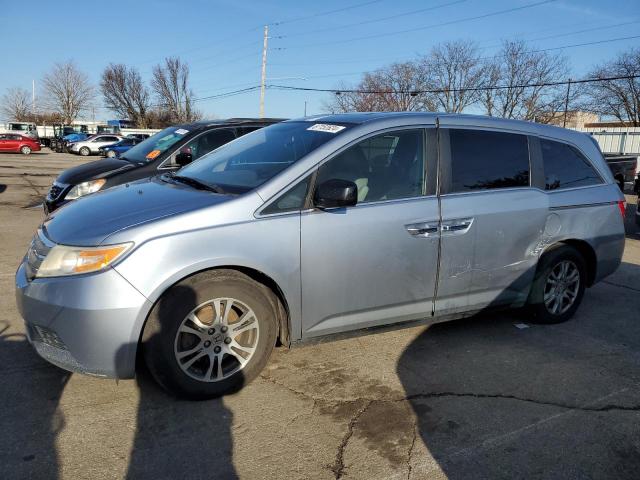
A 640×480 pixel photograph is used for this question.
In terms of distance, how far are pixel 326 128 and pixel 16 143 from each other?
38.9 meters

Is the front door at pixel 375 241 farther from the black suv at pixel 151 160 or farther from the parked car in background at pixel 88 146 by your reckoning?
the parked car in background at pixel 88 146

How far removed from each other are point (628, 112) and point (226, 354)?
197 feet

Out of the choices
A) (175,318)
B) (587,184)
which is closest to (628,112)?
(587,184)

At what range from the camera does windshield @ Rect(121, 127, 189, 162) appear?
23.0 feet

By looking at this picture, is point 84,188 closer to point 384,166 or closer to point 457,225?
point 384,166

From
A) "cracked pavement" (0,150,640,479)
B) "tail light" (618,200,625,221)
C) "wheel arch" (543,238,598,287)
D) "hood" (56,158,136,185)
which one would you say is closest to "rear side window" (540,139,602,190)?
"tail light" (618,200,625,221)

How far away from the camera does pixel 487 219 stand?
392cm

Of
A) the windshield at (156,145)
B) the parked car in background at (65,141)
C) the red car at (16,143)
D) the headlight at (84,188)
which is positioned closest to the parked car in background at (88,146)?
the red car at (16,143)

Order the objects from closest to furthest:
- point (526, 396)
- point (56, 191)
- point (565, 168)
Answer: point (526, 396) < point (565, 168) < point (56, 191)

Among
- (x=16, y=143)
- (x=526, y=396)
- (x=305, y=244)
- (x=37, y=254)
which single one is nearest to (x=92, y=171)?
(x=37, y=254)

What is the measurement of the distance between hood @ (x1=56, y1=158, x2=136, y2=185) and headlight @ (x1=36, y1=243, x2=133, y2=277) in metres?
4.00

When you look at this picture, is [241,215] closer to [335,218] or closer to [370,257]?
[335,218]

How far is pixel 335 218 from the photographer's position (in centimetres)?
336

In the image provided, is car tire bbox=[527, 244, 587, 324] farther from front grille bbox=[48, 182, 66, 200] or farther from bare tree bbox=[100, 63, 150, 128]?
bare tree bbox=[100, 63, 150, 128]
